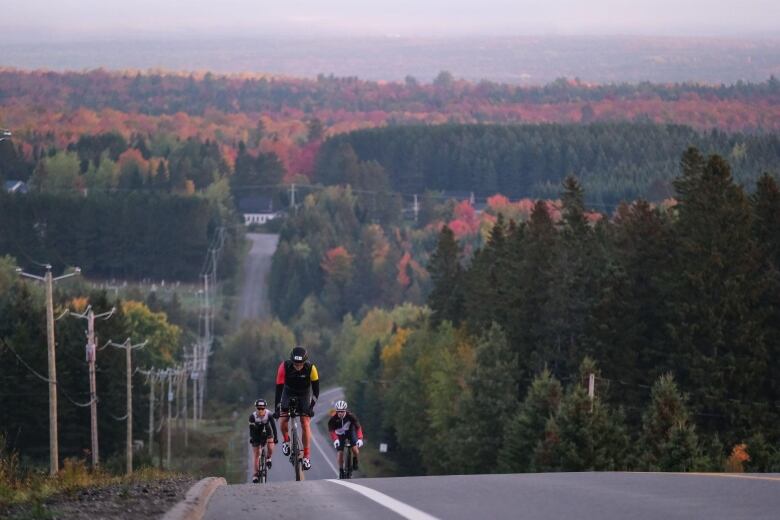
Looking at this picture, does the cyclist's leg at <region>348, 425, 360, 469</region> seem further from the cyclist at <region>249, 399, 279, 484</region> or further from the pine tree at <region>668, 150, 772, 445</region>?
the pine tree at <region>668, 150, 772, 445</region>

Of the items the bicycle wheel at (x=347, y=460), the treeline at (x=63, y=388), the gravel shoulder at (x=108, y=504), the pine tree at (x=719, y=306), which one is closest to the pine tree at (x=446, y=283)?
the treeline at (x=63, y=388)

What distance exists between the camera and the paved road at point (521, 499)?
12820mm

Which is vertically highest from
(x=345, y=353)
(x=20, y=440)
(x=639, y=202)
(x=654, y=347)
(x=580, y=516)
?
(x=580, y=516)

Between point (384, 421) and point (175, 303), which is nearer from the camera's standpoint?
point (384, 421)

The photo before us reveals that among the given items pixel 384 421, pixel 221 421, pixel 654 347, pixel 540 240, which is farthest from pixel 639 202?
pixel 221 421

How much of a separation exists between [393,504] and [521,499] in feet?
3.84

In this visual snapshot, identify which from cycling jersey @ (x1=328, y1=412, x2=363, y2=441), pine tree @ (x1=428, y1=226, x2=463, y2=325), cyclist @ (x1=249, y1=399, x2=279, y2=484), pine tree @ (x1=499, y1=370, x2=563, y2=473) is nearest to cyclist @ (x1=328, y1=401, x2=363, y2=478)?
cycling jersey @ (x1=328, y1=412, x2=363, y2=441)

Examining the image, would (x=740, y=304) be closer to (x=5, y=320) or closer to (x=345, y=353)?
(x=5, y=320)

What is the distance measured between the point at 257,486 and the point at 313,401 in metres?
4.43

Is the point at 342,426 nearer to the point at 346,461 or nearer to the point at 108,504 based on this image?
the point at 346,461

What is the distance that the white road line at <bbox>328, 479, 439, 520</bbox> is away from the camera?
501 inches

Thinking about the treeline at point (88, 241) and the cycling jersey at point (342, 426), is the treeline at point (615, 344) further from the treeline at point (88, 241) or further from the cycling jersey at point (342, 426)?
the treeline at point (88, 241)

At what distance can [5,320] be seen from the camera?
270 ft

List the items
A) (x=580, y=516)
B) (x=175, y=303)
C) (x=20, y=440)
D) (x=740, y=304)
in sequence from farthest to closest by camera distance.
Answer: (x=175, y=303) → (x=20, y=440) → (x=740, y=304) → (x=580, y=516)
